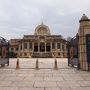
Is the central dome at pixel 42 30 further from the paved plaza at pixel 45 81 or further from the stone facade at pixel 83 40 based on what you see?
the paved plaza at pixel 45 81

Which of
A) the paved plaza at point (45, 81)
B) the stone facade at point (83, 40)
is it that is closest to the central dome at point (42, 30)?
the stone facade at point (83, 40)

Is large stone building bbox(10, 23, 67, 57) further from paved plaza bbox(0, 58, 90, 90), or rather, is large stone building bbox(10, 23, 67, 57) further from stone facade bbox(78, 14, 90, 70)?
paved plaza bbox(0, 58, 90, 90)

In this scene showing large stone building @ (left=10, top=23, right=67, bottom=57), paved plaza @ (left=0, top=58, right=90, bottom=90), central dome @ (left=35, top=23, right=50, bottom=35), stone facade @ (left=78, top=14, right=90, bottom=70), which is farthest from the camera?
central dome @ (left=35, top=23, right=50, bottom=35)

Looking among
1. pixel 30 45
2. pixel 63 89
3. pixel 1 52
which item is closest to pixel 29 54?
pixel 30 45

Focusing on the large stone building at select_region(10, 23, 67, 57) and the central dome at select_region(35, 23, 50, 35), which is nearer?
the large stone building at select_region(10, 23, 67, 57)

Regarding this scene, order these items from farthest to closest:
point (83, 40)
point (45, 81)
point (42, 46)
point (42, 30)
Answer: point (42, 30)
point (42, 46)
point (83, 40)
point (45, 81)

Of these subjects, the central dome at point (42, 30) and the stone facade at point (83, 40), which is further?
the central dome at point (42, 30)

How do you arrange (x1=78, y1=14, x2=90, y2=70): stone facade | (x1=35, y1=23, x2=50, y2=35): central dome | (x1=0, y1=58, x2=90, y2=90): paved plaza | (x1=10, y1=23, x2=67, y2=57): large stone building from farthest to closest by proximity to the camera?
(x1=35, y1=23, x2=50, y2=35): central dome
(x1=10, y1=23, x2=67, y2=57): large stone building
(x1=78, y1=14, x2=90, y2=70): stone facade
(x1=0, y1=58, x2=90, y2=90): paved plaza

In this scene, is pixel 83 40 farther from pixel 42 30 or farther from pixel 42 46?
pixel 42 30

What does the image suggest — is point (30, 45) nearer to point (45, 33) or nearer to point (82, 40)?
point (45, 33)

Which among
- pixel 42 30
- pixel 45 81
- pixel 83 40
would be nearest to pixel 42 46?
pixel 42 30

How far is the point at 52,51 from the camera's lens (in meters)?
75.8

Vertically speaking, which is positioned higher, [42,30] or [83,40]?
[42,30]

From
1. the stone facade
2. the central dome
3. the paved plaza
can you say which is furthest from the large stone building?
the paved plaza
